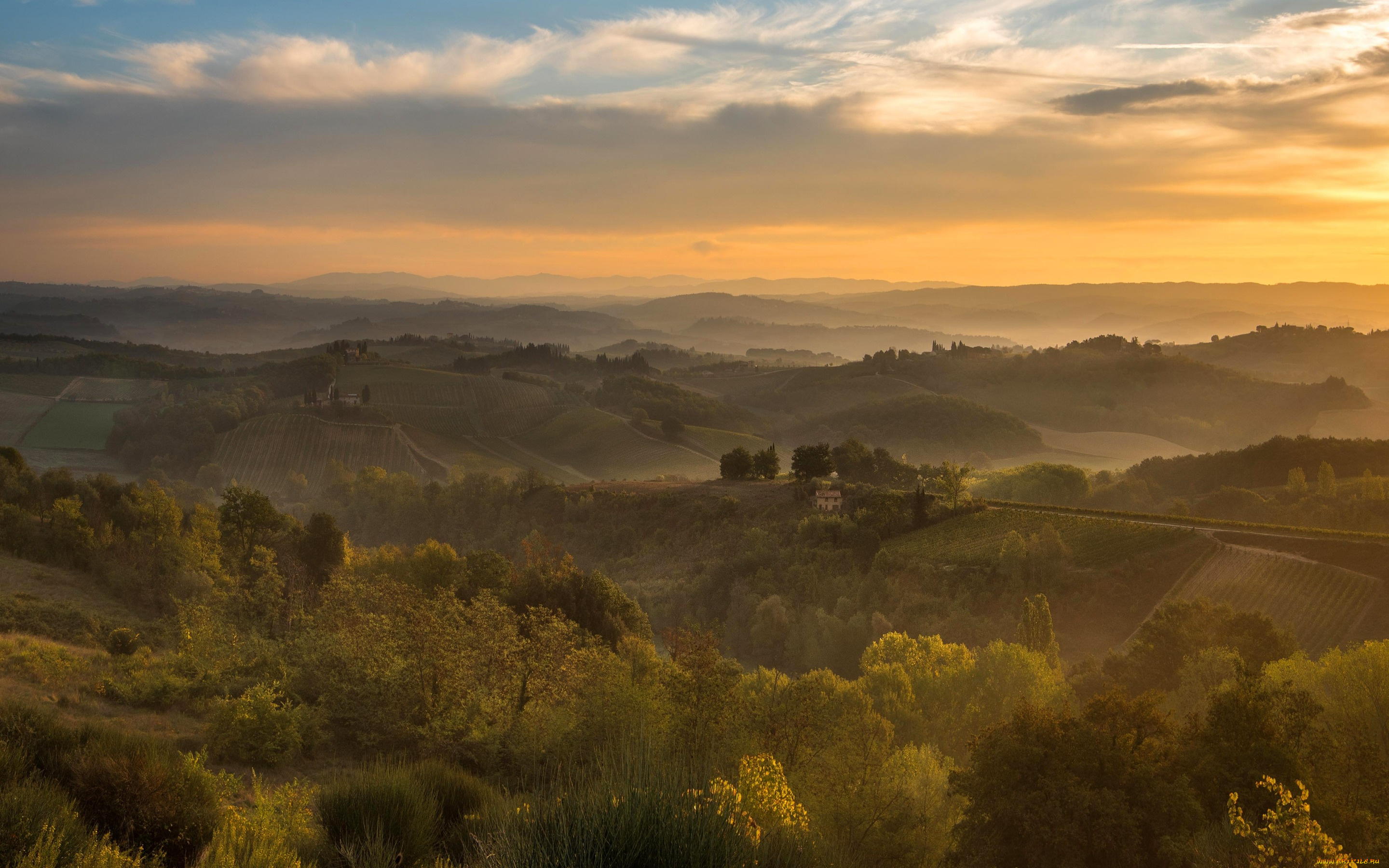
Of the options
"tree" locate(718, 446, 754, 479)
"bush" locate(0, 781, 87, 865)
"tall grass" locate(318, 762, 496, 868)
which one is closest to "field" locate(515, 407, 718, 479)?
"tree" locate(718, 446, 754, 479)

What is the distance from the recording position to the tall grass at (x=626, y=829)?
7.37 meters

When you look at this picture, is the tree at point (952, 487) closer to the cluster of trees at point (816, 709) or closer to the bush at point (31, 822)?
the cluster of trees at point (816, 709)

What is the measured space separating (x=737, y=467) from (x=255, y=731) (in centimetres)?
8347

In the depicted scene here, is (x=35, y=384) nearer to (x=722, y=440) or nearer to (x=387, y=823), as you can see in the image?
(x=722, y=440)

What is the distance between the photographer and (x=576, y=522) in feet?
312

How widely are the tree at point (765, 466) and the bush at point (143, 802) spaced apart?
92.7 meters

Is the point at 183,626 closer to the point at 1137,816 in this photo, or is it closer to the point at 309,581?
the point at 309,581

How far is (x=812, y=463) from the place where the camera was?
9200cm

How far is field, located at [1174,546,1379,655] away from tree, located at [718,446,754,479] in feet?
183

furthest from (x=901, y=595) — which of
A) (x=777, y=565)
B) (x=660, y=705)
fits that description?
(x=660, y=705)

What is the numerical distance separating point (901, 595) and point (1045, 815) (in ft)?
137

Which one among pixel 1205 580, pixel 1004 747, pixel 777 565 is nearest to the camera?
pixel 1004 747

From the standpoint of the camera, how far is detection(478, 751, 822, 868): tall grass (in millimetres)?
7371

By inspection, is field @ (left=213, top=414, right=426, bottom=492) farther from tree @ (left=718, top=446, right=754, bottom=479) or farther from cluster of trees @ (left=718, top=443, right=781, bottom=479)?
cluster of trees @ (left=718, top=443, right=781, bottom=479)
